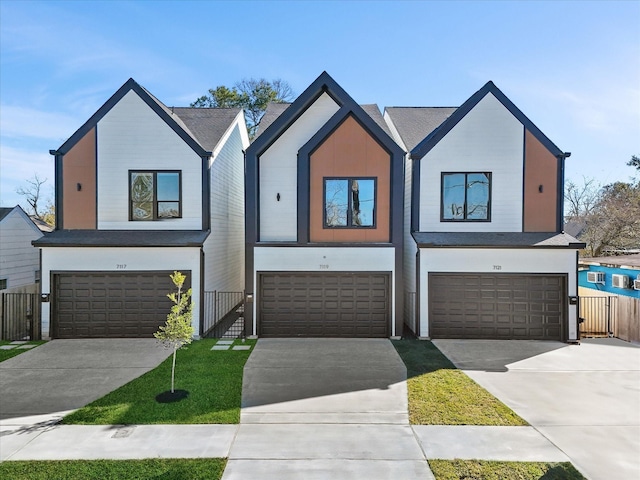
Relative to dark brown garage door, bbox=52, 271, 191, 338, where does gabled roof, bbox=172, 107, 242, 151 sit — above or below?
above

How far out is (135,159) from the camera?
13305 millimetres

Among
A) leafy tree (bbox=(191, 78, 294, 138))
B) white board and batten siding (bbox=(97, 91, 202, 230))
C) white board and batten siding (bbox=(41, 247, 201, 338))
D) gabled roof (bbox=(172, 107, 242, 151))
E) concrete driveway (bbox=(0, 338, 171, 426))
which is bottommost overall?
concrete driveway (bbox=(0, 338, 171, 426))

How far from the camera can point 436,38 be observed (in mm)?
13148

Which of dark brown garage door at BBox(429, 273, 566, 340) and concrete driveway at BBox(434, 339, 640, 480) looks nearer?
concrete driveway at BBox(434, 339, 640, 480)

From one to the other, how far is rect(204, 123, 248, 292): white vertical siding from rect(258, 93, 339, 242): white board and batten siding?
7.23ft

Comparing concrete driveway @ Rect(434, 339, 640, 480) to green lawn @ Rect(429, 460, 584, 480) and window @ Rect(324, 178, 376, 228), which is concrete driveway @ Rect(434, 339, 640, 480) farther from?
window @ Rect(324, 178, 376, 228)

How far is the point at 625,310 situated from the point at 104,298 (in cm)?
1806

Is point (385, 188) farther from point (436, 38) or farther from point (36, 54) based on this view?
point (36, 54)

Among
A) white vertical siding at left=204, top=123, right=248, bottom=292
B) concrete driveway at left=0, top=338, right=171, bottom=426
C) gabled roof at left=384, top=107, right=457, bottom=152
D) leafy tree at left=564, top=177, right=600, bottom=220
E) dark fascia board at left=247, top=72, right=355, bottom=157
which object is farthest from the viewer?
leafy tree at left=564, top=177, right=600, bottom=220

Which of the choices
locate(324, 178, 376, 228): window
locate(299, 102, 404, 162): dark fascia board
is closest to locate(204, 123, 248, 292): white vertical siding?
locate(299, 102, 404, 162): dark fascia board

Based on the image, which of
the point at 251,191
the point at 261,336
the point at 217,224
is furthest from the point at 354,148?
the point at 261,336

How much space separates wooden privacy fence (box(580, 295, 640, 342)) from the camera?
12.6m

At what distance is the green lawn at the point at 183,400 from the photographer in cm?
682

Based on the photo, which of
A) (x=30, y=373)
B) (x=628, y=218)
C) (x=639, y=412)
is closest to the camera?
(x=639, y=412)
